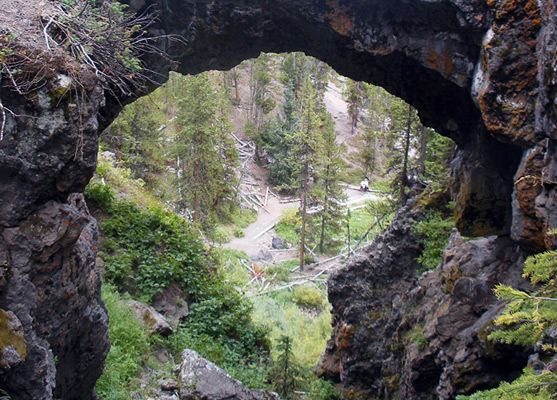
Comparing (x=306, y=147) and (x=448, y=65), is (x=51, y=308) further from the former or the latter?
(x=306, y=147)

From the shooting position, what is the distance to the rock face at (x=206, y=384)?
7551mm

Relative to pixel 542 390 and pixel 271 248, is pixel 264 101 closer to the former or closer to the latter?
pixel 271 248

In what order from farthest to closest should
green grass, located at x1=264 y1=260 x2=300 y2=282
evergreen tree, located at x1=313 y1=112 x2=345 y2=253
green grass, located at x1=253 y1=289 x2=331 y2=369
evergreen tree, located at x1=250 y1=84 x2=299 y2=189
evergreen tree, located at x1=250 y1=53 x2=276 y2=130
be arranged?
evergreen tree, located at x1=250 y1=53 x2=276 y2=130
evergreen tree, located at x1=250 y1=84 x2=299 y2=189
evergreen tree, located at x1=313 y1=112 x2=345 y2=253
green grass, located at x1=264 y1=260 x2=300 y2=282
green grass, located at x1=253 y1=289 x2=331 y2=369

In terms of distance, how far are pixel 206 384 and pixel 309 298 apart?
15409 mm

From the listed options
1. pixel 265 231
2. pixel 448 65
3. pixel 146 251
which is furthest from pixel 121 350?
pixel 265 231

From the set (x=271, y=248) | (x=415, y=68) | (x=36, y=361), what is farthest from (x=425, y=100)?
(x=271, y=248)

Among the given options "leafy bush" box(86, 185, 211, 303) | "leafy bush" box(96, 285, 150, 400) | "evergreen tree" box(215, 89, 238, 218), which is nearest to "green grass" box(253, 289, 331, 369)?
"leafy bush" box(86, 185, 211, 303)

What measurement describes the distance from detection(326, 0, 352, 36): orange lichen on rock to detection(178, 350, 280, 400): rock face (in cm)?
719

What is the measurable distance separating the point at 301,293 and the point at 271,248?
8.37 metres

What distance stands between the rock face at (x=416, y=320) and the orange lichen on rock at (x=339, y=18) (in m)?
5.00

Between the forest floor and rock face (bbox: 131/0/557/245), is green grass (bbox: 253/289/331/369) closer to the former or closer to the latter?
the forest floor

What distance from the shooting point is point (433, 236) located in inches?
425

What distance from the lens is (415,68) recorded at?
27.6ft

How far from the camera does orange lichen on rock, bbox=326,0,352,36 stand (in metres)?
8.07
